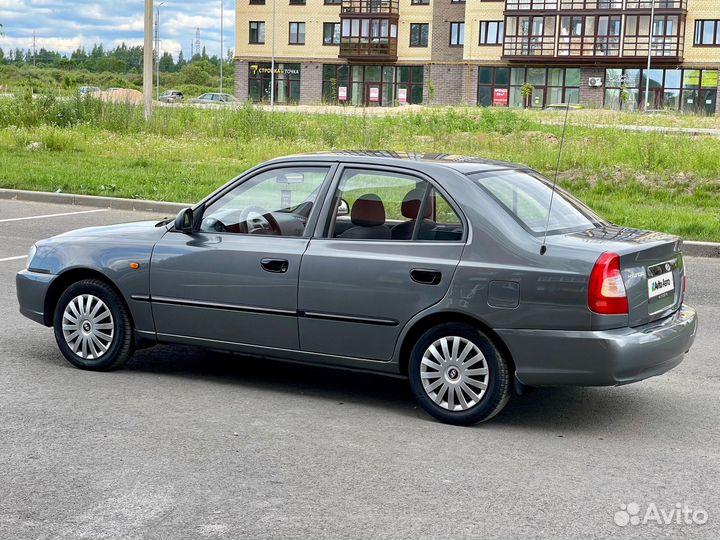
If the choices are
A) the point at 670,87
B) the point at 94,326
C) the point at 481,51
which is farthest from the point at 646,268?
the point at 481,51

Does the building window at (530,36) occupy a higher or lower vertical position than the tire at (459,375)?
higher

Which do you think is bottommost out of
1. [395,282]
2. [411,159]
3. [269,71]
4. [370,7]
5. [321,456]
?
[321,456]

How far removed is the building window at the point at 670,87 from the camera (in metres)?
71.5

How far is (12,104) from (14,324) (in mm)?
21490

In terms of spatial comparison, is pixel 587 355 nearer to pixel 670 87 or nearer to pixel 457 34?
pixel 670 87

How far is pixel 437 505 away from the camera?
4691 millimetres

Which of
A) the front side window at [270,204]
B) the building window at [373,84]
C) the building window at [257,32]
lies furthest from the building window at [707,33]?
the front side window at [270,204]

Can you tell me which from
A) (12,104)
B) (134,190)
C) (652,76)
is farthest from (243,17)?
(134,190)

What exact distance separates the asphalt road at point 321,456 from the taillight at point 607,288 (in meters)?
0.75

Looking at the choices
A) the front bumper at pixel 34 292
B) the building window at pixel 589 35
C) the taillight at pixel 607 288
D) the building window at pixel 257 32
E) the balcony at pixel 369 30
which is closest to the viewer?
the taillight at pixel 607 288

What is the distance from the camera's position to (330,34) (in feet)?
269

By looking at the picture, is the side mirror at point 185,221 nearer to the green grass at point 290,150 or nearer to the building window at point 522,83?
the green grass at point 290,150

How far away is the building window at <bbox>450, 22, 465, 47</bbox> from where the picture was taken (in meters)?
79.1

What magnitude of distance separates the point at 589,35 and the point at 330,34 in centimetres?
2078
